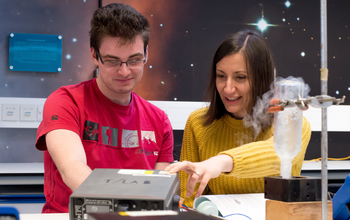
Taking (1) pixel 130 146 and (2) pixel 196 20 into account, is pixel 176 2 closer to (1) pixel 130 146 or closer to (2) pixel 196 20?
(2) pixel 196 20

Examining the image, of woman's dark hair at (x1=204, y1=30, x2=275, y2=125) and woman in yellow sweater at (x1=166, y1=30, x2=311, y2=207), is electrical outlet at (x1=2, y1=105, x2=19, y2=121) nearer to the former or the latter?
woman in yellow sweater at (x1=166, y1=30, x2=311, y2=207)

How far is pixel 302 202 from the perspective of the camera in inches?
26.7

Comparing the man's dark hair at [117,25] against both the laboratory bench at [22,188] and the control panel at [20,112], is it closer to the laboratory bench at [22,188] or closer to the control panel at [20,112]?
the laboratory bench at [22,188]

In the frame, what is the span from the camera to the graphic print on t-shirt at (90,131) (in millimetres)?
1239

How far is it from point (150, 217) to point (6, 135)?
2.31 m

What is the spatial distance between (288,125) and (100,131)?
0.84 meters

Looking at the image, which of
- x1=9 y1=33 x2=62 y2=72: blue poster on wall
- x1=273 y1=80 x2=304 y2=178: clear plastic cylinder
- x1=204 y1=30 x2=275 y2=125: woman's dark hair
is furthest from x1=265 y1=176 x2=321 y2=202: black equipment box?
x1=9 y1=33 x2=62 y2=72: blue poster on wall

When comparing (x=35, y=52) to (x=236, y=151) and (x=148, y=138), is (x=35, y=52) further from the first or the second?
(x=236, y=151)

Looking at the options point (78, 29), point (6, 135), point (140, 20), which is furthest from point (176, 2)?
point (6, 135)

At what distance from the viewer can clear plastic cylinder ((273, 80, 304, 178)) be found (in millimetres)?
699

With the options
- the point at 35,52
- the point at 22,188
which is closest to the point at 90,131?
the point at 22,188

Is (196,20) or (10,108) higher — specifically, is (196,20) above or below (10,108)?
above

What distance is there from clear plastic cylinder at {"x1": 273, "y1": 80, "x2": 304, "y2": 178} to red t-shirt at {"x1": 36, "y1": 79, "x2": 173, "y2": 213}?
0.77m

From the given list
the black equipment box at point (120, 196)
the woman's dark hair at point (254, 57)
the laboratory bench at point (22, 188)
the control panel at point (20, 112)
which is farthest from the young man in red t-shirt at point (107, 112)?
the control panel at point (20, 112)
